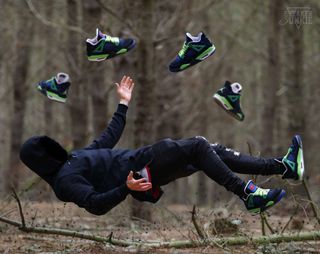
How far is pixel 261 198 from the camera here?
5.22m

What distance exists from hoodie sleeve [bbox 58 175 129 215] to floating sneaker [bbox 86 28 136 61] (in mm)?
1492

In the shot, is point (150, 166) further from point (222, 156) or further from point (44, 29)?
point (44, 29)

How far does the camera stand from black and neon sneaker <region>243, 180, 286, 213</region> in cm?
522

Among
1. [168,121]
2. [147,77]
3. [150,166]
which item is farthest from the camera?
[168,121]

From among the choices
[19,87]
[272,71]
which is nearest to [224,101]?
[272,71]

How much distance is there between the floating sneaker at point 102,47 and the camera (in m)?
6.29

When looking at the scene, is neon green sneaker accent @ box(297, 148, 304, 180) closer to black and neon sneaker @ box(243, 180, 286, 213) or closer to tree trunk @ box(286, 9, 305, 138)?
black and neon sneaker @ box(243, 180, 286, 213)

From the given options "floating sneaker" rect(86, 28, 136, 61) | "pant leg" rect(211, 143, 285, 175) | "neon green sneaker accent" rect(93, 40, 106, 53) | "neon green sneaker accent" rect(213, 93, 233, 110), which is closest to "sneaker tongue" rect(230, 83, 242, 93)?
"neon green sneaker accent" rect(213, 93, 233, 110)

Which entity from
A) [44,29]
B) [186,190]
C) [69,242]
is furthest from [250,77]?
[69,242]

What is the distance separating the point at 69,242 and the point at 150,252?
127 cm

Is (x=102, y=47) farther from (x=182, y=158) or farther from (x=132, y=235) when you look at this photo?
(x=132, y=235)

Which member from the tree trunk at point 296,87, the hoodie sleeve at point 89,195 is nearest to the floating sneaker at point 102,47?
the hoodie sleeve at point 89,195

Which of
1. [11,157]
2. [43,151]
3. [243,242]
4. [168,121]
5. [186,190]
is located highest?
[43,151]

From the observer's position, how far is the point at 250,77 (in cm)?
2789
